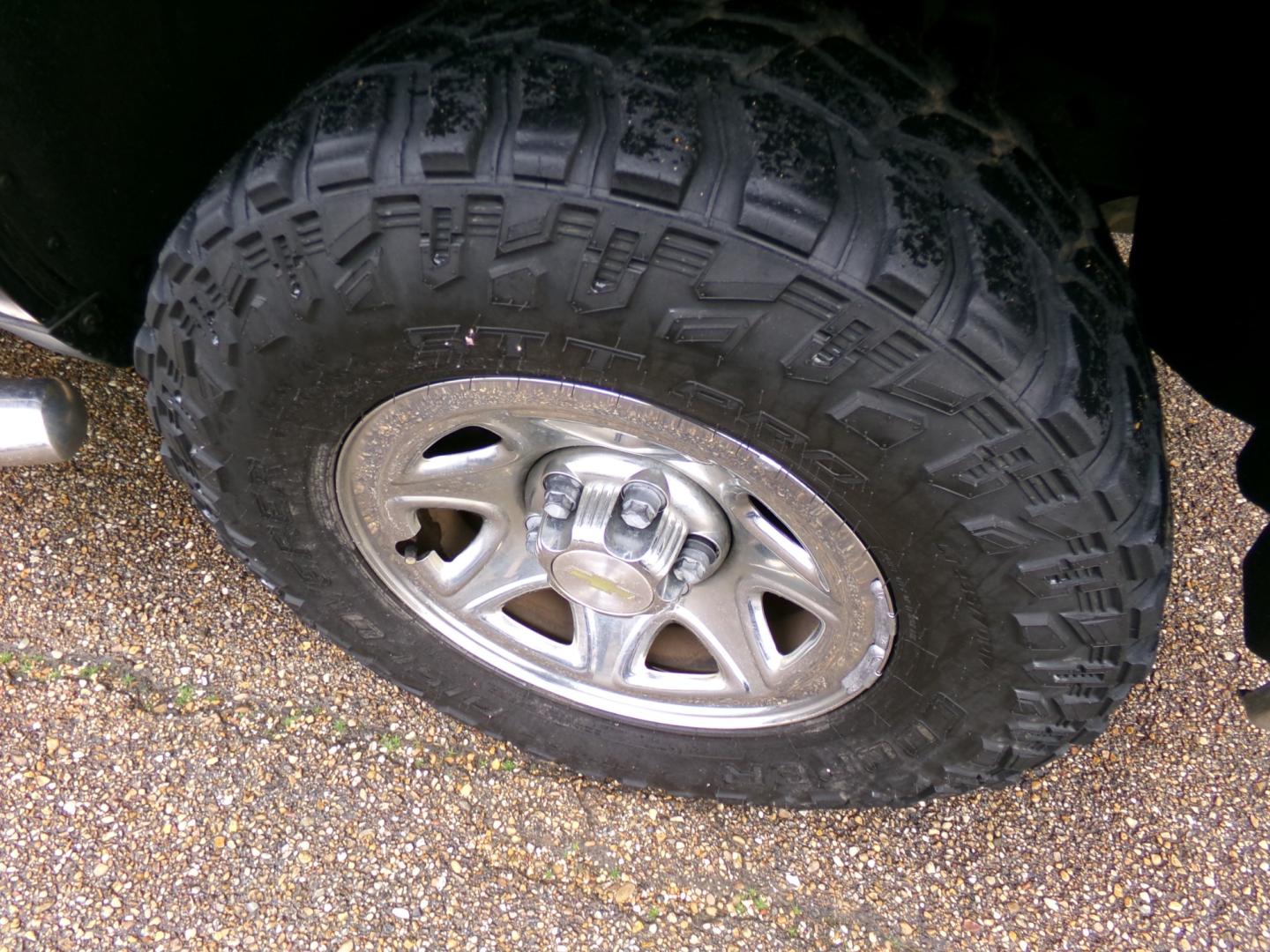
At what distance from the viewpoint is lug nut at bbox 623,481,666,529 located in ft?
5.70

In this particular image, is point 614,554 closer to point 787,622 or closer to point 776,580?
point 776,580

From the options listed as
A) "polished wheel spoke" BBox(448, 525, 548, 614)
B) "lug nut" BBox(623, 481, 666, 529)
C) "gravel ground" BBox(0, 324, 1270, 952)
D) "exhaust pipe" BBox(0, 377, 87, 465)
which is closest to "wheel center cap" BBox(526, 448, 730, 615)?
"lug nut" BBox(623, 481, 666, 529)

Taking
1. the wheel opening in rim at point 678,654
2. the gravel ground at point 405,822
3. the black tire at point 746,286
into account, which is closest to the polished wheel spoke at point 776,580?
the black tire at point 746,286

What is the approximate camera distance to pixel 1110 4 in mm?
1537

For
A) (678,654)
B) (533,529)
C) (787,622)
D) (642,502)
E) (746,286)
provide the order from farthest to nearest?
(678,654), (787,622), (533,529), (642,502), (746,286)

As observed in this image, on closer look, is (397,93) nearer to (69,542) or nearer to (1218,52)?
(1218,52)

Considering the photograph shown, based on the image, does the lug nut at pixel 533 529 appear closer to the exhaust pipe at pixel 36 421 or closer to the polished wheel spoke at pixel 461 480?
the polished wheel spoke at pixel 461 480

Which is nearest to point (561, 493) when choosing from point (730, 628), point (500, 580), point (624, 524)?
point (624, 524)

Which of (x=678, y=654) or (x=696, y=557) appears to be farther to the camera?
(x=678, y=654)

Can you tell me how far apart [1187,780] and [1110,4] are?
1680 mm

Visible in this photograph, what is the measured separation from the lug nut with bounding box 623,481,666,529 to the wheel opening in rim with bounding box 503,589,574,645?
0.47 m

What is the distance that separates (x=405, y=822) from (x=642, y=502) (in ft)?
2.97

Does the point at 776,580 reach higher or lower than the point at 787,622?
higher

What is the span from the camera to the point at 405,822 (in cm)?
211
